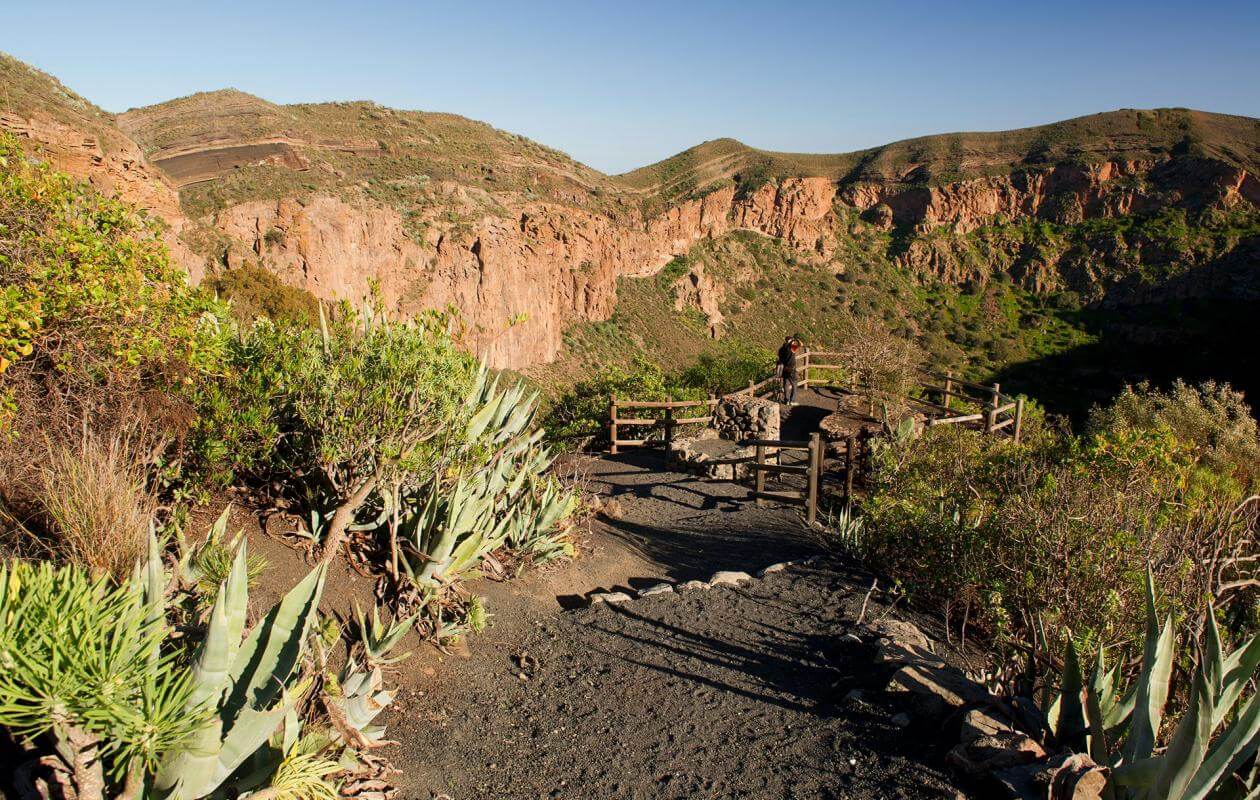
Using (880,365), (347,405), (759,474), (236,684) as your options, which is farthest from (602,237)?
(236,684)

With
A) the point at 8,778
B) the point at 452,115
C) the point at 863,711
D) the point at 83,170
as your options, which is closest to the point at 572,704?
the point at 863,711

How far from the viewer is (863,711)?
4688 millimetres

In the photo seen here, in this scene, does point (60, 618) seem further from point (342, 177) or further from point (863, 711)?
point (342, 177)

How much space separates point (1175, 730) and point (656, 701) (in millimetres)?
2900

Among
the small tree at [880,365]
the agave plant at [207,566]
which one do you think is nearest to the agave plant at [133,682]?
the agave plant at [207,566]

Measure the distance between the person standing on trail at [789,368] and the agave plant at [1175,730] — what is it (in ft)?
37.7

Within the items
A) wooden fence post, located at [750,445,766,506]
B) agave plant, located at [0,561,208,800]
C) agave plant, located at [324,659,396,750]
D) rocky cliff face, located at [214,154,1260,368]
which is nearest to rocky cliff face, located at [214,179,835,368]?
rocky cliff face, located at [214,154,1260,368]

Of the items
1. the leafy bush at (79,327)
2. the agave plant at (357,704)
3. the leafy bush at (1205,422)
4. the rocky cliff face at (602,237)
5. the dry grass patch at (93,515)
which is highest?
the rocky cliff face at (602,237)

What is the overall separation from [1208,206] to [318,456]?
2465 inches

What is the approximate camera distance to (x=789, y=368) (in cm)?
1529

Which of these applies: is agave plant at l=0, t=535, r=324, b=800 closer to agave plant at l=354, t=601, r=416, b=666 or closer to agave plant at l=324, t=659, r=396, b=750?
agave plant at l=324, t=659, r=396, b=750

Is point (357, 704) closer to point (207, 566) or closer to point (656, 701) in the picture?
point (207, 566)

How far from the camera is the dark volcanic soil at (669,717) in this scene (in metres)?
4.05

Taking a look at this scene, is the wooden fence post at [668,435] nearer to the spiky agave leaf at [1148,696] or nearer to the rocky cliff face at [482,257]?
the spiky agave leaf at [1148,696]
